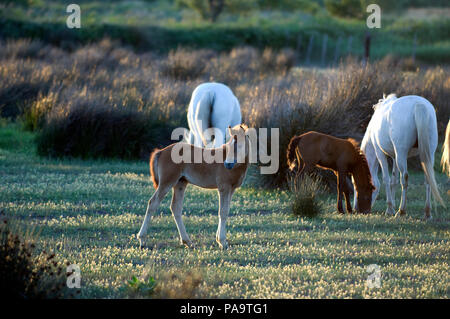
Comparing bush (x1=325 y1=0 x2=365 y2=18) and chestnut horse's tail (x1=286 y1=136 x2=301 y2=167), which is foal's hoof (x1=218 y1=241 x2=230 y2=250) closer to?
chestnut horse's tail (x1=286 y1=136 x2=301 y2=167)

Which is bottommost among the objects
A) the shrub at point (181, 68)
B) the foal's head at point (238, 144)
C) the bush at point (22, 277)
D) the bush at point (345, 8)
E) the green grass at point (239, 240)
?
the green grass at point (239, 240)

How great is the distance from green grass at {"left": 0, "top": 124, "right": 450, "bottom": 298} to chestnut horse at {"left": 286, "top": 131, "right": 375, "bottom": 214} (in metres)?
0.35

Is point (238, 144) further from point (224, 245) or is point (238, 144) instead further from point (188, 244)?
point (188, 244)

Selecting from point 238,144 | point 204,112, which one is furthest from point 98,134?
point 238,144


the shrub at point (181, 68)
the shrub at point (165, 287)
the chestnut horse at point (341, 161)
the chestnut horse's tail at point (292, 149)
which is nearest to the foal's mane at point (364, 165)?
the chestnut horse at point (341, 161)

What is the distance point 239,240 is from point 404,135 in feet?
10.6

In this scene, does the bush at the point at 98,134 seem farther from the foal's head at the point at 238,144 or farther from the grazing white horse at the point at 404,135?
the foal's head at the point at 238,144

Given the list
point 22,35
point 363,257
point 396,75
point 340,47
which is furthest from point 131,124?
point 340,47

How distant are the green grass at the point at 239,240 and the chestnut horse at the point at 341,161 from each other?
1.15 ft

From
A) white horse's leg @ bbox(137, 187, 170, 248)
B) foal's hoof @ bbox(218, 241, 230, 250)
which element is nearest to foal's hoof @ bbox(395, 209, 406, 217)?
foal's hoof @ bbox(218, 241, 230, 250)

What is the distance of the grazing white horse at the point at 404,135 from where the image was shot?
9633 millimetres

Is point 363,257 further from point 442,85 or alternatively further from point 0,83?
point 0,83

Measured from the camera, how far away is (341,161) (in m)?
9.89
